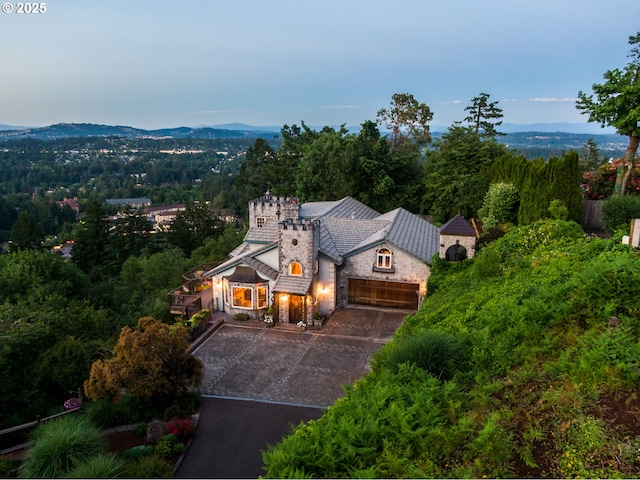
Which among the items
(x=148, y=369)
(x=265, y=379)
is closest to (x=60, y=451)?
(x=148, y=369)

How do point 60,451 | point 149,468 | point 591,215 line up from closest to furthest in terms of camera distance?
point 60,451
point 149,468
point 591,215

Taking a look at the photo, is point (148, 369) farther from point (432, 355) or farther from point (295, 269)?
point (432, 355)

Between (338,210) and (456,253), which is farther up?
(338,210)

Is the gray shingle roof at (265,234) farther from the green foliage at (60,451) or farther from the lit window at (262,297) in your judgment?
the green foliage at (60,451)

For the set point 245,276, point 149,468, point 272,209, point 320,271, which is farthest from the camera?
point 272,209

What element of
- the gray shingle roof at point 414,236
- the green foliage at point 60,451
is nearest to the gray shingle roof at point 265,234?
the gray shingle roof at point 414,236

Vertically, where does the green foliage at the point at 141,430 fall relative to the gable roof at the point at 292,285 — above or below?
below

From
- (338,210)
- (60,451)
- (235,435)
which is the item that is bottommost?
(235,435)
